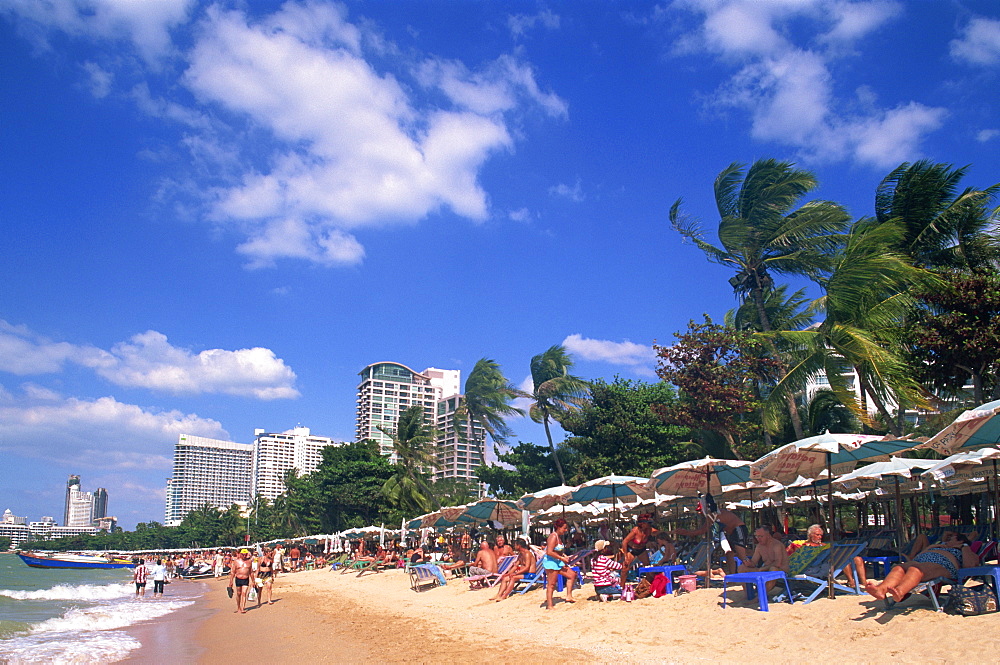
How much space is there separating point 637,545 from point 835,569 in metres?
3.55

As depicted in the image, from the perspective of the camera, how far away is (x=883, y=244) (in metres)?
15.2

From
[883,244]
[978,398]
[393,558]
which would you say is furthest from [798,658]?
[393,558]

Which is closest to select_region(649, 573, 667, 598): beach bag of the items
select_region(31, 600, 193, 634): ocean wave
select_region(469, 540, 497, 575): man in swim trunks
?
select_region(469, 540, 497, 575): man in swim trunks

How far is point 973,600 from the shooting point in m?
6.02

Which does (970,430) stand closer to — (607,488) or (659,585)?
(659,585)

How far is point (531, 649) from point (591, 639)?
74cm

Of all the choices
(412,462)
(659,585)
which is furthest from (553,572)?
(412,462)

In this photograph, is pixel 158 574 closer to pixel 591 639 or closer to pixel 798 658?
pixel 591 639

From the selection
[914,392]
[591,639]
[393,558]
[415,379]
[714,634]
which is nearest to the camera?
[714,634]

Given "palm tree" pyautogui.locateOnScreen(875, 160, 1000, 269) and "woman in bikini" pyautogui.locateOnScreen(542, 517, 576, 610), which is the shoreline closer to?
"woman in bikini" pyautogui.locateOnScreen(542, 517, 576, 610)

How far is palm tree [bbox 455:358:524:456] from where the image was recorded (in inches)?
1607

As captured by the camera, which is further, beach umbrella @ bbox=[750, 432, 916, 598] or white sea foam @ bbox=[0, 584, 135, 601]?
white sea foam @ bbox=[0, 584, 135, 601]

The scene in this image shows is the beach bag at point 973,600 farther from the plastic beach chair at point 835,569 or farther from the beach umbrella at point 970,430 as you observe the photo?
the plastic beach chair at point 835,569

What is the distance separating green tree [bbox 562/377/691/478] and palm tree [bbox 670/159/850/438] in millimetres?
7507
